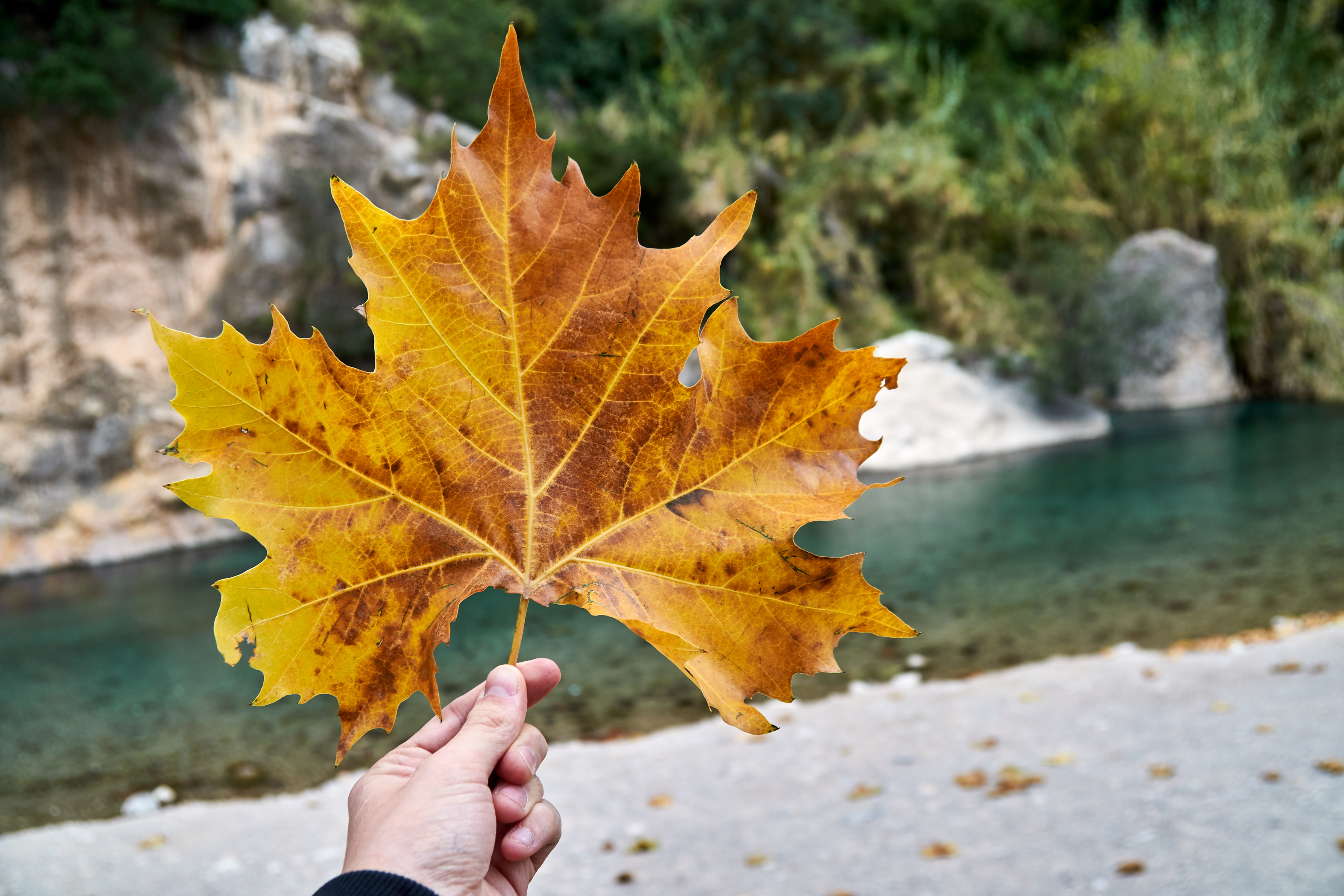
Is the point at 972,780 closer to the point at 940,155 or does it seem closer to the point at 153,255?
the point at 153,255

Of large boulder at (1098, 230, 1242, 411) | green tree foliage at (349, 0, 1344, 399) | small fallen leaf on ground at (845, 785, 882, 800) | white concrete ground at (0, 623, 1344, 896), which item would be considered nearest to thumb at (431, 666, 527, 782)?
white concrete ground at (0, 623, 1344, 896)

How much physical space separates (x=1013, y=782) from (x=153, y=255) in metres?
15.3

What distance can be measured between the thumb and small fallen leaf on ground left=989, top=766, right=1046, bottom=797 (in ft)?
10.00

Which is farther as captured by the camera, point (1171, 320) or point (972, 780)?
point (1171, 320)

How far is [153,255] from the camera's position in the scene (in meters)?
14.5

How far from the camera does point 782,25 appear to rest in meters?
17.3

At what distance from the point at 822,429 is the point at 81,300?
16151mm

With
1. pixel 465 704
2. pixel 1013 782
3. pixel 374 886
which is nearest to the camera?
pixel 374 886

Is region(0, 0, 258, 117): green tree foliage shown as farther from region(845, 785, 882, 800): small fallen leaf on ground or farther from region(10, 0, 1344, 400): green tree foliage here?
region(845, 785, 882, 800): small fallen leaf on ground

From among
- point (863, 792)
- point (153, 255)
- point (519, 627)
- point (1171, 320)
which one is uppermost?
point (153, 255)

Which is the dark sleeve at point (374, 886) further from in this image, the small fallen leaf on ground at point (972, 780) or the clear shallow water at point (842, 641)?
the clear shallow water at point (842, 641)

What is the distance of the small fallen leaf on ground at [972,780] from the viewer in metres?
3.56

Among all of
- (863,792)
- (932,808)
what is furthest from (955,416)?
(932,808)

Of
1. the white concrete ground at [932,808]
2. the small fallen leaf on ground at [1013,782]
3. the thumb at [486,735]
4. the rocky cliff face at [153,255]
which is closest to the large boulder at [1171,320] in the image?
the rocky cliff face at [153,255]
